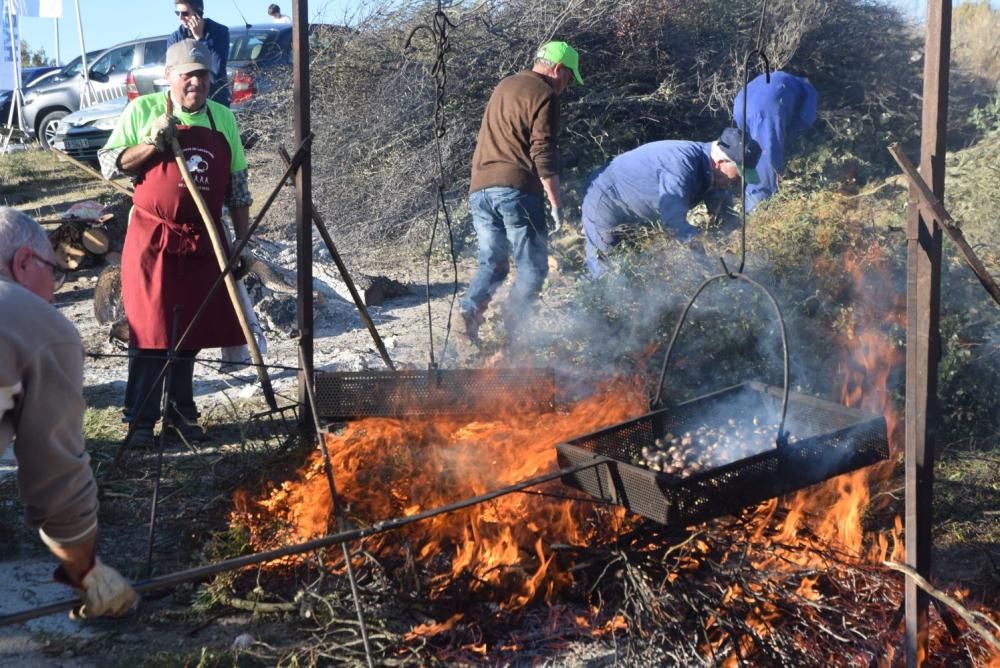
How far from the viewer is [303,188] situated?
4582mm

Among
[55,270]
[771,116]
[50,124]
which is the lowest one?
A: [50,124]

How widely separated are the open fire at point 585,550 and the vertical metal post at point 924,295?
342mm

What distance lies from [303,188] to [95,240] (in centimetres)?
505

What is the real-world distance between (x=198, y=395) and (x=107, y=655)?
3.02 metres

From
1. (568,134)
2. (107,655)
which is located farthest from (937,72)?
(568,134)

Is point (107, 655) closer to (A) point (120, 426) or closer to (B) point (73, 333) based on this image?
(B) point (73, 333)

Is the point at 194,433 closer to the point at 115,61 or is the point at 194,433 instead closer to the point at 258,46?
the point at 258,46

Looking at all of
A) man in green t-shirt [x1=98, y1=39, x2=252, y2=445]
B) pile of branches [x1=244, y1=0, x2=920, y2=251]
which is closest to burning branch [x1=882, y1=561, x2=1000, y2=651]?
man in green t-shirt [x1=98, y1=39, x2=252, y2=445]

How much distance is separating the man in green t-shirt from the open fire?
119 cm

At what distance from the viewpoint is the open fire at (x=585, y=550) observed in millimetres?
3320

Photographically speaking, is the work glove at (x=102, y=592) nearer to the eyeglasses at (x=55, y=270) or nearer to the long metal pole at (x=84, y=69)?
the eyeglasses at (x=55, y=270)

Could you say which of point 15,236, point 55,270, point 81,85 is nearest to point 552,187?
point 55,270

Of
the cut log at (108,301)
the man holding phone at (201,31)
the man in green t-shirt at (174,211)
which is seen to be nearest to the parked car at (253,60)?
the man holding phone at (201,31)

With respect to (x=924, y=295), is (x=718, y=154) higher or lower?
lower
